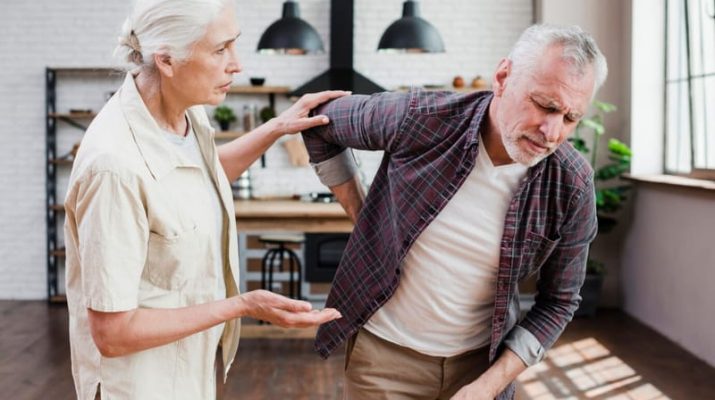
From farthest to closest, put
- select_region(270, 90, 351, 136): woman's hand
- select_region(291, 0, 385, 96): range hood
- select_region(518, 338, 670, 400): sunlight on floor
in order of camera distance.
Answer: select_region(291, 0, 385, 96): range hood < select_region(518, 338, 670, 400): sunlight on floor < select_region(270, 90, 351, 136): woman's hand

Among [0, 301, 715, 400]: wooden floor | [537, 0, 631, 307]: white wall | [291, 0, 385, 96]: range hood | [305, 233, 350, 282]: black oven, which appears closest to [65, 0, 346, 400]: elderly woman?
[0, 301, 715, 400]: wooden floor

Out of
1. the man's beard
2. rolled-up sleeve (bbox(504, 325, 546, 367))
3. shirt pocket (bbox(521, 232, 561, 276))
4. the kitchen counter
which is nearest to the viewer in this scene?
the man's beard

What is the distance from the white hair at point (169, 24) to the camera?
1.52 meters

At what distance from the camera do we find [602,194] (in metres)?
6.43

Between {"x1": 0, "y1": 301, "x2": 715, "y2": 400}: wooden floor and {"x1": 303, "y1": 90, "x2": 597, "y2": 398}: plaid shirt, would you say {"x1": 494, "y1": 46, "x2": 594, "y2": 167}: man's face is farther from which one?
{"x1": 0, "y1": 301, "x2": 715, "y2": 400}: wooden floor

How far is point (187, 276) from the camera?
1588 millimetres

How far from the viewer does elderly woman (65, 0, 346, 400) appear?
55.9 inches

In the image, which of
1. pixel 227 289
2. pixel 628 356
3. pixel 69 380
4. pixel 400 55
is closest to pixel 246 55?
pixel 400 55

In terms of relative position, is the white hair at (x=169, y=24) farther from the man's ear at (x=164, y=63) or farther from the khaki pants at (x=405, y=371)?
the khaki pants at (x=405, y=371)

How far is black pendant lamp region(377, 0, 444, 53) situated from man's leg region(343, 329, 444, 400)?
13.9 feet

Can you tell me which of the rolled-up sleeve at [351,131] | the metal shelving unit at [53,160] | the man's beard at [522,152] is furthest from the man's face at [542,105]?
the metal shelving unit at [53,160]

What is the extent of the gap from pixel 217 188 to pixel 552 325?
84 centimetres

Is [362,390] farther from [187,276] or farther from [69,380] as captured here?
[69,380]

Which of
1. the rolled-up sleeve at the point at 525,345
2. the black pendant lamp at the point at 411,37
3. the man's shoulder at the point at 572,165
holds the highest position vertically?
the black pendant lamp at the point at 411,37
